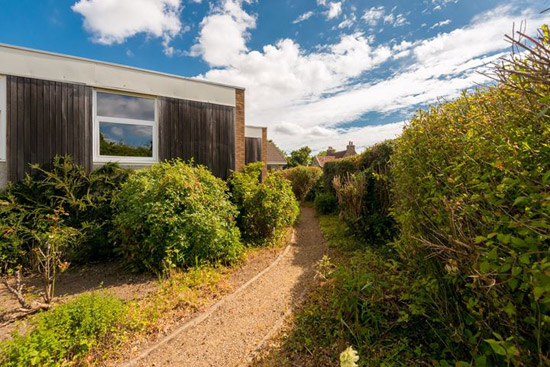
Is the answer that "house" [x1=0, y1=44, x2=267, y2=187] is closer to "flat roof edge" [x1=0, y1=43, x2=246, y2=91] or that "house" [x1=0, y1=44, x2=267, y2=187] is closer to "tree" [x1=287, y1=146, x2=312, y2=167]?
"flat roof edge" [x1=0, y1=43, x2=246, y2=91]

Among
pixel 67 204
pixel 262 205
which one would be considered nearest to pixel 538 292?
pixel 262 205

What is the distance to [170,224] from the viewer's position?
4336 millimetres

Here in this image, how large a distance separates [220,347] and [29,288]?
3.70 metres

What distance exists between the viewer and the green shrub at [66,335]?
86.3 inches

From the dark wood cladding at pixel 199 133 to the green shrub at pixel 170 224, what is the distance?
6.35 ft

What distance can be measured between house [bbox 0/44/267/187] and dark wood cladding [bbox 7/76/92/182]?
15mm

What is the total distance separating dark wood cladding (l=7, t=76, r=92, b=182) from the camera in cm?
508

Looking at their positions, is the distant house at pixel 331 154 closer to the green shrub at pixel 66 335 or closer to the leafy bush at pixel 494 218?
the leafy bush at pixel 494 218

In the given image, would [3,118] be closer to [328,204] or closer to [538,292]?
[538,292]

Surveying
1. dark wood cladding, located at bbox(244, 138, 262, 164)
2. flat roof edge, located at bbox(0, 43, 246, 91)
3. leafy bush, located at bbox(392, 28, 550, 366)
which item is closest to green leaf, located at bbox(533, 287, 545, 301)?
leafy bush, located at bbox(392, 28, 550, 366)

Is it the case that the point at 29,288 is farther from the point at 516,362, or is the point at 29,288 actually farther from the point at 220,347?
the point at 516,362

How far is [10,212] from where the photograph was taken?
4.71 meters

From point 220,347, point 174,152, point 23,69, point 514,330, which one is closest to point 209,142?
point 174,152

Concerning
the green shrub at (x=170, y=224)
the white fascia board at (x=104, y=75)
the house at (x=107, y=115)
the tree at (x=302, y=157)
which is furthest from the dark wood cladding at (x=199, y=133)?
the tree at (x=302, y=157)
